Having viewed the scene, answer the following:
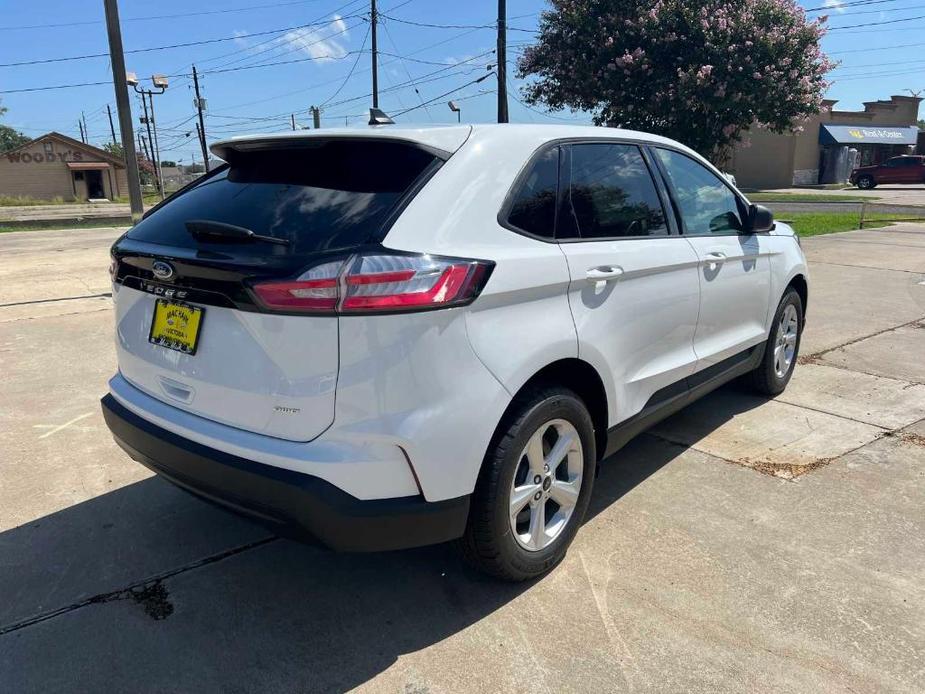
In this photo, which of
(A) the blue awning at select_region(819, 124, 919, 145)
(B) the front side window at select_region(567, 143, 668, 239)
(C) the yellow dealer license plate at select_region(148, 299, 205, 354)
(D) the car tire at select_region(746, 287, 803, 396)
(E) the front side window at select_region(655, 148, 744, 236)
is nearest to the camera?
(C) the yellow dealer license plate at select_region(148, 299, 205, 354)

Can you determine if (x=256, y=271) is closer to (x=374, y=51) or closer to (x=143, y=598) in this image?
(x=143, y=598)

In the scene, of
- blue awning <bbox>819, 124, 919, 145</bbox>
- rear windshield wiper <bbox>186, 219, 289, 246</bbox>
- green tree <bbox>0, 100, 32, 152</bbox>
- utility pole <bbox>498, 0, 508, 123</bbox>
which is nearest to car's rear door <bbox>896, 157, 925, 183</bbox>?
blue awning <bbox>819, 124, 919, 145</bbox>

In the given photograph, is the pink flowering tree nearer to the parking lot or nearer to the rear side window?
the parking lot

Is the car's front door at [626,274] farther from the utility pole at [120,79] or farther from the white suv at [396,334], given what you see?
the utility pole at [120,79]

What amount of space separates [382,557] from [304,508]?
94cm

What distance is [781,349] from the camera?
193 inches

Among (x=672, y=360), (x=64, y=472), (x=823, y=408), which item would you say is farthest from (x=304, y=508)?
(x=823, y=408)

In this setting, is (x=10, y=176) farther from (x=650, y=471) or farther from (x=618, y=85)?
(x=650, y=471)

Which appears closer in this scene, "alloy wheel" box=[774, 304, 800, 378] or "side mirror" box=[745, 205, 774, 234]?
"side mirror" box=[745, 205, 774, 234]

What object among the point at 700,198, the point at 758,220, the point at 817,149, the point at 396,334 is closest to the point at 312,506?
the point at 396,334

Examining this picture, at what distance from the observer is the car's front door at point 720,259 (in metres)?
3.72

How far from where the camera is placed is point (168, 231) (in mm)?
2686

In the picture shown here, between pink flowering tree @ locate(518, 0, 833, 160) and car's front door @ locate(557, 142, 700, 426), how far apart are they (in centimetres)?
1603

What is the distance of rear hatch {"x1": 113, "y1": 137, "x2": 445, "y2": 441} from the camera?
2.19 metres
